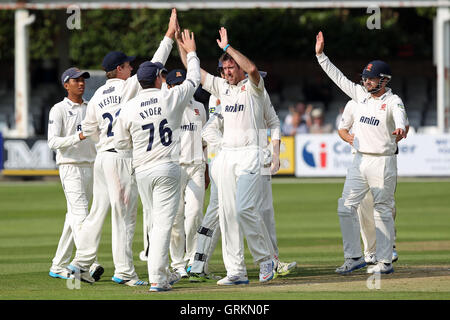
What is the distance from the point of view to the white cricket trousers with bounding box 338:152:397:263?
10.8 meters

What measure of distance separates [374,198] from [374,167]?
0.37 metres

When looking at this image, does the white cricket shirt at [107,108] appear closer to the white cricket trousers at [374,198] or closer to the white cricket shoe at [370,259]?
the white cricket trousers at [374,198]

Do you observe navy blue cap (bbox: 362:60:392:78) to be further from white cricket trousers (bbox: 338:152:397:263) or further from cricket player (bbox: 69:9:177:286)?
cricket player (bbox: 69:9:177:286)

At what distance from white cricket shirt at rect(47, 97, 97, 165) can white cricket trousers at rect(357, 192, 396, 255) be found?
10.9 ft

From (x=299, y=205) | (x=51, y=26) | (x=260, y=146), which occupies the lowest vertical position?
(x=299, y=205)

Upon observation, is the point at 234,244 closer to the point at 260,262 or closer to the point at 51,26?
the point at 260,262

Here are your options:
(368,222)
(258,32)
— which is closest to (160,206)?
(368,222)

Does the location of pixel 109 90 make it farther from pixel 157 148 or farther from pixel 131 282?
pixel 131 282

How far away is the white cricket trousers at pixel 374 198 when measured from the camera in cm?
1075

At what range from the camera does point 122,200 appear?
9.84 m

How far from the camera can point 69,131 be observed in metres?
10.8

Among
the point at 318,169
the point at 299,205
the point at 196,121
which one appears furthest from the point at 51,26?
the point at 196,121

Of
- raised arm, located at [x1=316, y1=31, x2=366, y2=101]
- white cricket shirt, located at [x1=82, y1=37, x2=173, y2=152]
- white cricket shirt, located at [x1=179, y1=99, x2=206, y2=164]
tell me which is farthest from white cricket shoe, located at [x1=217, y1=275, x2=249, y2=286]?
raised arm, located at [x1=316, y1=31, x2=366, y2=101]

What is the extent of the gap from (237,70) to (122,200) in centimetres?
182
